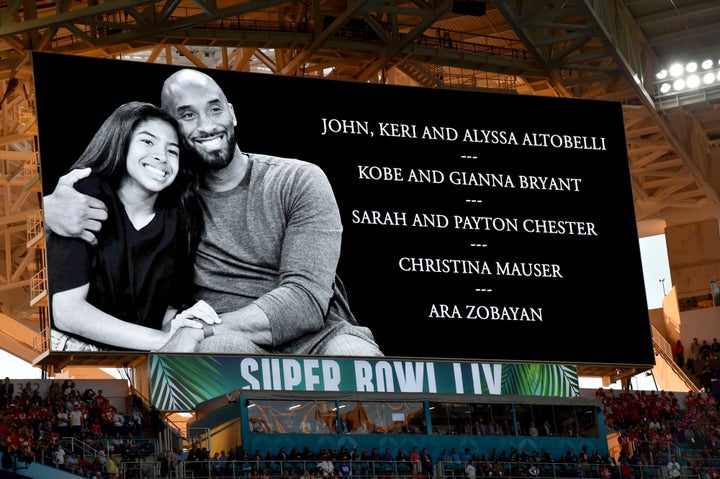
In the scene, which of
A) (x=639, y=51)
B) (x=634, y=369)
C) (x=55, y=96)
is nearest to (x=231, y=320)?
(x=55, y=96)

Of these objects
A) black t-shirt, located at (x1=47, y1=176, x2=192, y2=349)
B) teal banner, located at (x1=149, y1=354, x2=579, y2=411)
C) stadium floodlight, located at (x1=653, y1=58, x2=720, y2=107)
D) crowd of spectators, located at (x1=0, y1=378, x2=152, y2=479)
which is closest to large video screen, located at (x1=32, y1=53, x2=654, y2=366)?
black t-shirt, located at (x1=47, y1=176, x2=192, y2=349)

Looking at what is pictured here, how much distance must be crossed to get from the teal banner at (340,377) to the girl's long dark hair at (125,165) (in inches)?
69.8

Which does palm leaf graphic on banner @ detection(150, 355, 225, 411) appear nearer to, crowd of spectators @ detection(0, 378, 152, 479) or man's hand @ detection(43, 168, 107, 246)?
crowd of spectators @ detection(0, 378, 152, 479)

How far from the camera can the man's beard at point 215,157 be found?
904 inches

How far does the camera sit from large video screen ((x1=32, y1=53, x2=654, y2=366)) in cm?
2202

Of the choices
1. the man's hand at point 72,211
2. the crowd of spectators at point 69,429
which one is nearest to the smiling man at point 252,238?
the man's hand at point 72,211

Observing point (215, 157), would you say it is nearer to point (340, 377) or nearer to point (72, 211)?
point (72, 211)

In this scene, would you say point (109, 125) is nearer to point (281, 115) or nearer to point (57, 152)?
point (57, 152)

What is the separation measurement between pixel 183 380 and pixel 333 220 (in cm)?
375

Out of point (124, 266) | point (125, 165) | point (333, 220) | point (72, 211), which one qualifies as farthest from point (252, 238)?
point (72, 211)

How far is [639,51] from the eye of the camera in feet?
94.9

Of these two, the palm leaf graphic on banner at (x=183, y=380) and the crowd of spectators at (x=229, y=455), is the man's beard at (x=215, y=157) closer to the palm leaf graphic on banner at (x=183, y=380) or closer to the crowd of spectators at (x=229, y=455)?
the palm leaf graphic on banner at (x=183, y=380)

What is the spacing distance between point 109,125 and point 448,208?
19.6 ft

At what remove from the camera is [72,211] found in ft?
72.0
